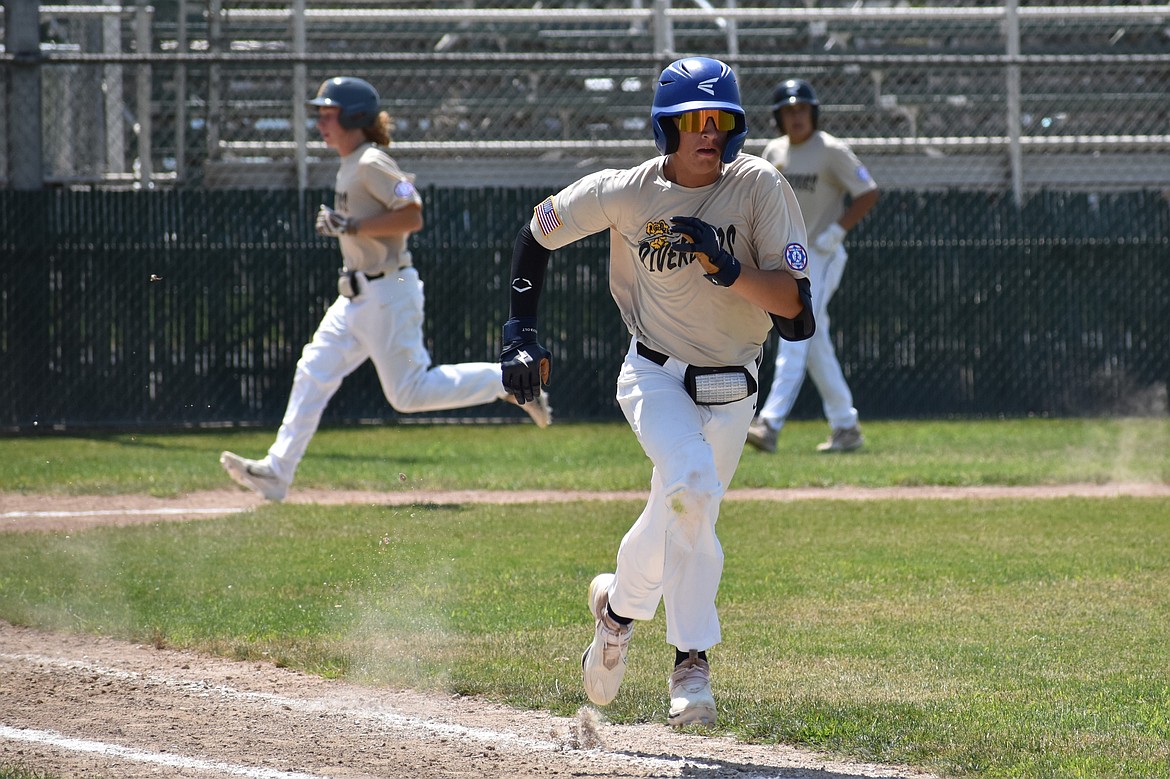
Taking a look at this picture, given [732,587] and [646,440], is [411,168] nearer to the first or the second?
[732,587]

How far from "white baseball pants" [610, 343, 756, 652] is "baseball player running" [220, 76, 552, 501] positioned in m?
4.05

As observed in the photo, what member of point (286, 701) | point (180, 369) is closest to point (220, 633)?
point (286, 701)

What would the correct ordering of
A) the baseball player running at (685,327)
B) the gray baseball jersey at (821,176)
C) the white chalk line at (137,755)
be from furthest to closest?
the gray baseball jersey at (821,176) < the baseball player running at (685,327) < the white chalk line at (137,755)

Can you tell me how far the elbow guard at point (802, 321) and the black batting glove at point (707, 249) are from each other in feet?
1.06

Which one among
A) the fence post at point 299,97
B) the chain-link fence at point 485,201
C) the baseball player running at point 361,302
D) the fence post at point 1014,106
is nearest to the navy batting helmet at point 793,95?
the chain-link fence at point 485,201

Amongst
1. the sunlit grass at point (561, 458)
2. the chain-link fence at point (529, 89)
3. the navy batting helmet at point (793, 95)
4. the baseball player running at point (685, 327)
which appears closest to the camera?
the baseball player running at point (685, 327)

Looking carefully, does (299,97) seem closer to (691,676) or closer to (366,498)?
(366,498)

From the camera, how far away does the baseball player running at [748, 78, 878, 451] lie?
11.3 metres

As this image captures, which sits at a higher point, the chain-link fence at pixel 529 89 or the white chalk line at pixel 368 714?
the chain-link fence at pixel 529 89

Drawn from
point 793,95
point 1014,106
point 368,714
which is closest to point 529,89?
point 1014,106

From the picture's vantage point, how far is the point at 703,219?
191 inches

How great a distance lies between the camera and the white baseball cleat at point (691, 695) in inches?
177

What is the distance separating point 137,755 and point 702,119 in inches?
101

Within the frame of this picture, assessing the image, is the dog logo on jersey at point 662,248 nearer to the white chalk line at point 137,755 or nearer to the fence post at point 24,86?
the white chalk line at point 137,755
